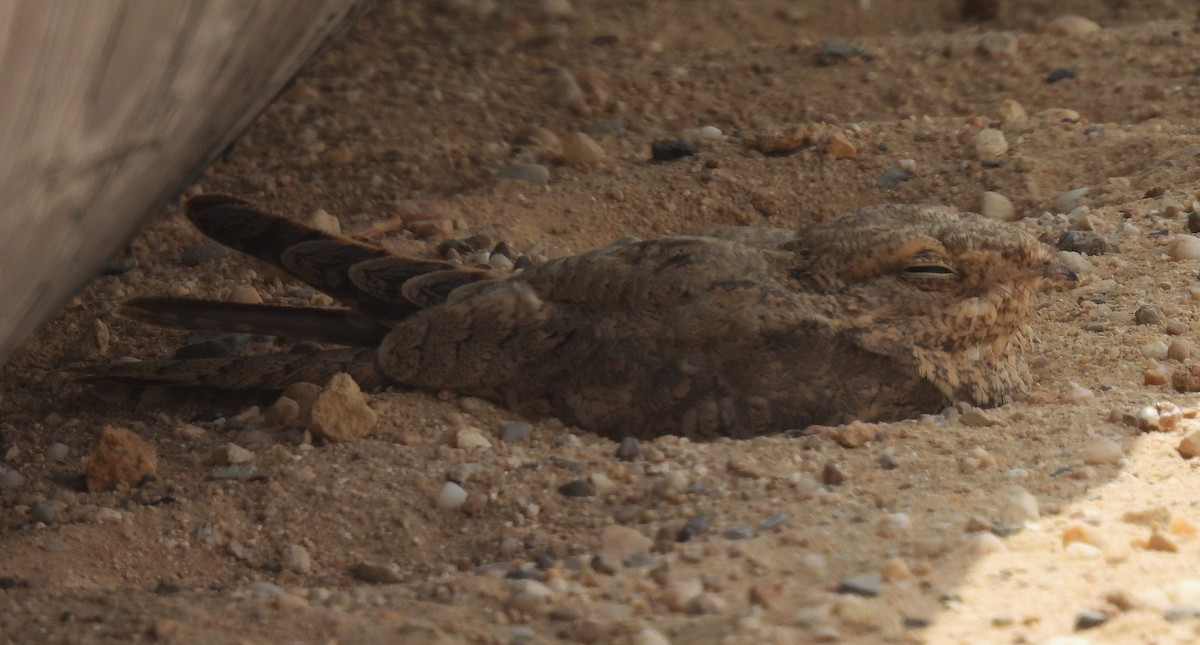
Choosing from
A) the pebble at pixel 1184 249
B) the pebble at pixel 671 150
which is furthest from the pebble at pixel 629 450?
the pebble at pixel 671 150

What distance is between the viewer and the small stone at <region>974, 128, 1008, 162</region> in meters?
4.39

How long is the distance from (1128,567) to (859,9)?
465 cm

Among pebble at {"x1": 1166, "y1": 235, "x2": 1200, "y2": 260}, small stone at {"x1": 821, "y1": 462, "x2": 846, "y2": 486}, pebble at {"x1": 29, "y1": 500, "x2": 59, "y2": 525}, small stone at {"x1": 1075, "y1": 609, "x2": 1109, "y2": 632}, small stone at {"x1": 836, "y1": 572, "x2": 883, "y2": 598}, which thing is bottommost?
pebble at {"x1": 29, "y1": 500, "x2": 59, "y2": 525}

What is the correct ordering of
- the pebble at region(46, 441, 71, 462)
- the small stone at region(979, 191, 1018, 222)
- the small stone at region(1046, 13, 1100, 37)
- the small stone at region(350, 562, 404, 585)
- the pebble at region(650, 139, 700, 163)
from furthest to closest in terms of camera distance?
the small stone at region(1046, 13, 1100, 37) → the pebble at region(650, 139, 700, 163) → the small stone at region(979, 191, 1018, 222) → the pebble at region(46, 441, 71, 462) → the small stone at region(350, 562, 404, 585)

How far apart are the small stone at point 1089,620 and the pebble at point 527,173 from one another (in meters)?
2.81

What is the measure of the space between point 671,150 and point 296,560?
2.47 meters

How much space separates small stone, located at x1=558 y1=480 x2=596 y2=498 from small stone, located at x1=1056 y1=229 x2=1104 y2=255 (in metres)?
1.82

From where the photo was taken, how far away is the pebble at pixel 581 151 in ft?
15.0

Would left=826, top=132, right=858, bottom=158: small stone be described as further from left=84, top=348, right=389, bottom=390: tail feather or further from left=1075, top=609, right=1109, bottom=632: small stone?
left=1075, top=609, right=1109, bottom=632: small stone

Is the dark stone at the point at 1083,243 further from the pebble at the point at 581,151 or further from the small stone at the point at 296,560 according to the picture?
the small stone at the point at 296,560

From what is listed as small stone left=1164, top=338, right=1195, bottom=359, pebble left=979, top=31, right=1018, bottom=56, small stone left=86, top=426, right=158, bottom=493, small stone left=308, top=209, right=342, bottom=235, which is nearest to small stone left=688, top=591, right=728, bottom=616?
small stone left=86, top=426, right=158, bottom=493

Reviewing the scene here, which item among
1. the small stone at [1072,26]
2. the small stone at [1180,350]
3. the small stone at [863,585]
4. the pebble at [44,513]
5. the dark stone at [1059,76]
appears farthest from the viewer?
the small stone at [1072,26]

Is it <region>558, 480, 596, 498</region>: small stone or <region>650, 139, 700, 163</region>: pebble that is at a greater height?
<region>650, 139, 700, 163</region>: pebble

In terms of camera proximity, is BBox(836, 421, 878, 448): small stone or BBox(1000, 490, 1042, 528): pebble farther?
BBox(836, 421, 878, 448): small stone
